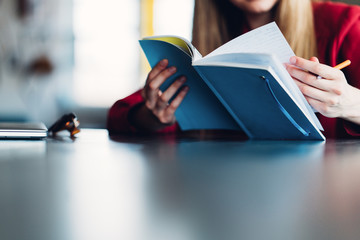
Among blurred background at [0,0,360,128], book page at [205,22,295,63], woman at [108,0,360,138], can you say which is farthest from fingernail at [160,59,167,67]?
blurred background at [0,0,360,128]

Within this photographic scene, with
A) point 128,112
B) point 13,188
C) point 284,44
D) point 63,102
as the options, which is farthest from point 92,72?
point 13,188

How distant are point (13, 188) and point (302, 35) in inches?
40.1

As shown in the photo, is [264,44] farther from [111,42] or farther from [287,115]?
[111,42]

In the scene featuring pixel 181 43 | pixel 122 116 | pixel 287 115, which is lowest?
pixel 122 116

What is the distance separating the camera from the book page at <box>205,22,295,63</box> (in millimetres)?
516

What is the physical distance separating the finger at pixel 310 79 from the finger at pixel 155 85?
0.22 metres

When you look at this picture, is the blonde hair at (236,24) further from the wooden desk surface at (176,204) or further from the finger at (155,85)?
the wooden desk surface at (176,204)

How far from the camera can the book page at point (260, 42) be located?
516 mm

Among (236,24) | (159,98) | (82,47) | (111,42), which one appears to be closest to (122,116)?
(159,98)

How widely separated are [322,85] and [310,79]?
0.07ft

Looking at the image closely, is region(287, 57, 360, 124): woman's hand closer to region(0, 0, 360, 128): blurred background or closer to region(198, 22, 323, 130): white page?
region(198, 22, 323, 130): white page

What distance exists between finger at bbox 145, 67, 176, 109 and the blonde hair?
46cm

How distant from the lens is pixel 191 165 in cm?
25

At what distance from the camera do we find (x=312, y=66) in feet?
1.78
